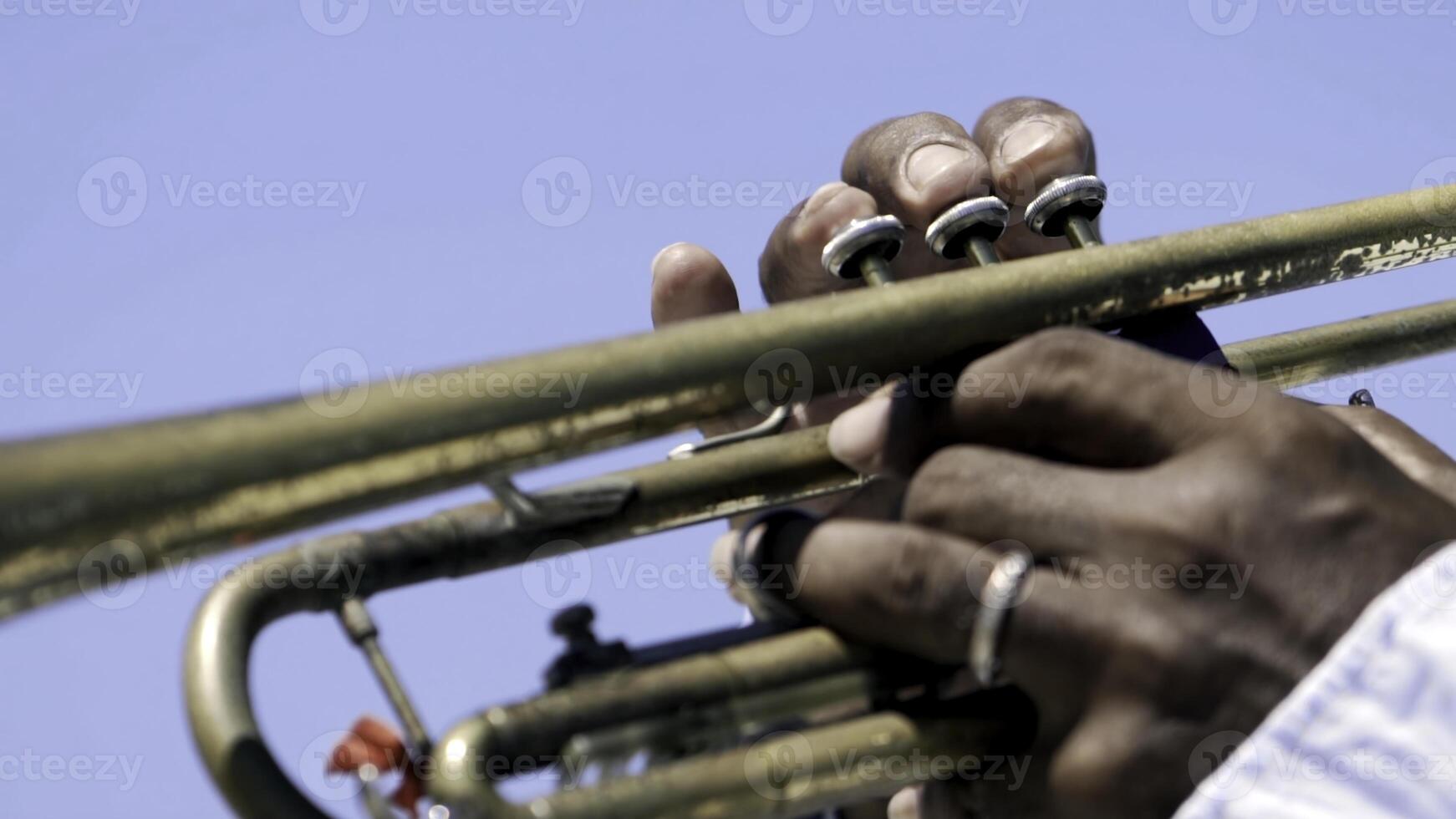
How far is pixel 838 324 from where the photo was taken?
122 centimetres

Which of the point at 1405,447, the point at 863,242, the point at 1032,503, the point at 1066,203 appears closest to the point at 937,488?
the point at 1032,503

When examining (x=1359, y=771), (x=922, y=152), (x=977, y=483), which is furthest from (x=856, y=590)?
(x=922, y=152)

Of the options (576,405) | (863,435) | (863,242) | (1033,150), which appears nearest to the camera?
(576,405)

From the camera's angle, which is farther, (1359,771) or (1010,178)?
(1010,178)

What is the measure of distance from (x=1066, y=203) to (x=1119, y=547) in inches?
20.3

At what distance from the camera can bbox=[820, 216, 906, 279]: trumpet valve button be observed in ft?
4.52

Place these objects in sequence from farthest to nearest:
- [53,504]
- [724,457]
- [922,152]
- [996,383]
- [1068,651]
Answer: [922,152] < [724,457] < [996,383] < [1068,651] < [53,504]

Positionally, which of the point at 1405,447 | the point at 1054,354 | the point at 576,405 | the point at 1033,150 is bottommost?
the point at 1405,447

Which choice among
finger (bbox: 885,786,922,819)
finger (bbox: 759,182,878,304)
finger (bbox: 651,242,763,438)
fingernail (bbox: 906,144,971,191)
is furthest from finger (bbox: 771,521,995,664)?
finger (bbox: 651,242,763,438)

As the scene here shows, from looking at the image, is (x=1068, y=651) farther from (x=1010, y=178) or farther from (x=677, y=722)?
(x=1010, y=178)

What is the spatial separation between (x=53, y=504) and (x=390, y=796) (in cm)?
36

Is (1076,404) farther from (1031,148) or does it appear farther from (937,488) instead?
(1031,148)

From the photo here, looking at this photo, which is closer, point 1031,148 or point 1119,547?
point 1119,547

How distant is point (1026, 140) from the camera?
1890 millimetres
